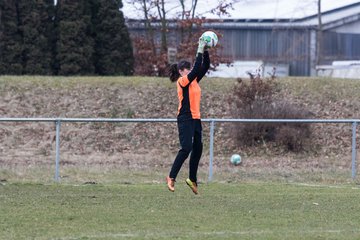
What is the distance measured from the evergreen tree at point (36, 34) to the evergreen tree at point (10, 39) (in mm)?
181

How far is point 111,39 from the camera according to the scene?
29.8 metres

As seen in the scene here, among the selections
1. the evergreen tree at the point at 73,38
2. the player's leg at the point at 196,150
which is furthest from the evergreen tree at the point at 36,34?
the player's leg at the point at 196,150

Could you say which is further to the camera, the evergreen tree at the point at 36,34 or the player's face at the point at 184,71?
the evergreen tree at the point at 36,34

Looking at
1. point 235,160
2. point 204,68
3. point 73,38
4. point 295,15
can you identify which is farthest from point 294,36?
point 204,68

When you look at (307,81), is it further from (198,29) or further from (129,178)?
(129,178)

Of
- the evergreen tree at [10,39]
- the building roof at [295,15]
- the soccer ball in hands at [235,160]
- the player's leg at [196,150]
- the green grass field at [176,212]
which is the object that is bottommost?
the soccer ball in hands at [235,160]

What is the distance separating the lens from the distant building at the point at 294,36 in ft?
137

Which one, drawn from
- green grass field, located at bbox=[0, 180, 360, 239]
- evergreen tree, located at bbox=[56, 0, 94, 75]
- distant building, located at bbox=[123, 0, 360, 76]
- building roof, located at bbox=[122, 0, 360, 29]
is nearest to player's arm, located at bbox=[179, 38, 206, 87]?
green grass field, located at bbox=[0, 180, 360, 239]

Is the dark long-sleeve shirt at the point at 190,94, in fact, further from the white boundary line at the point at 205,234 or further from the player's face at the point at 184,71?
the white boundary line at the point at 205,234

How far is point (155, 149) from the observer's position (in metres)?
23.5

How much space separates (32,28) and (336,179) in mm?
12881

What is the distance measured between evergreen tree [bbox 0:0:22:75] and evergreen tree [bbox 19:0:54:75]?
7.1 inches

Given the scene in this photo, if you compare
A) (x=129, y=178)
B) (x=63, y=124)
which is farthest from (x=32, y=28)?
(x=129, y=178)

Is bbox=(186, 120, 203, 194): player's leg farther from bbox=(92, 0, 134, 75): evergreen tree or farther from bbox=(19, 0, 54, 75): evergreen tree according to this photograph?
bbox=(92, 0, 134, 75): evergreen tree
